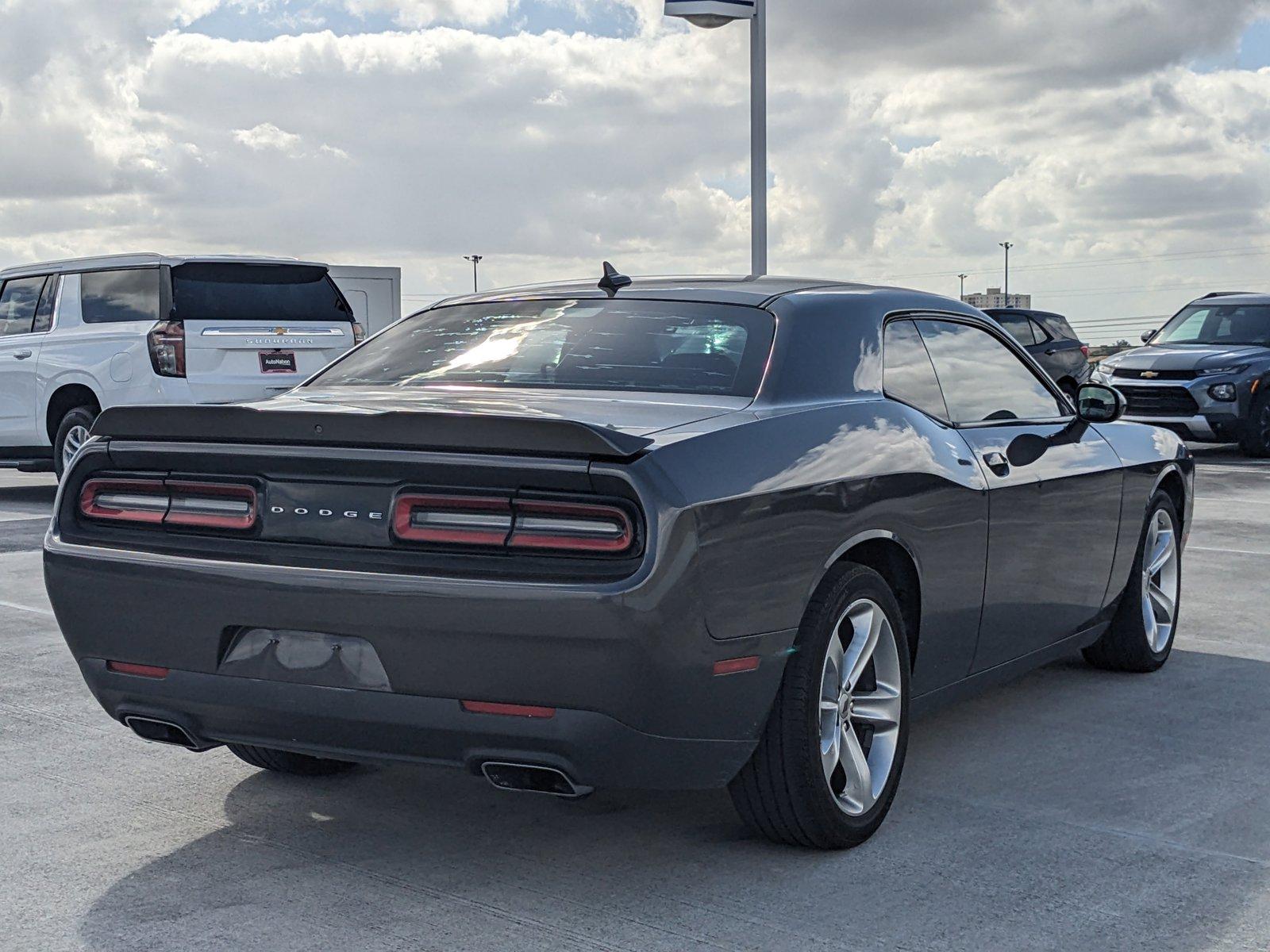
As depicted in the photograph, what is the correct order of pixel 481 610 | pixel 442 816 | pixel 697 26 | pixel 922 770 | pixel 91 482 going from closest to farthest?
pixel 481 610
pixel 91 482
pixel 442 816
pixel 922 770
pixel 697 26

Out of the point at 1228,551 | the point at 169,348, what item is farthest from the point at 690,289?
the point at 169,348

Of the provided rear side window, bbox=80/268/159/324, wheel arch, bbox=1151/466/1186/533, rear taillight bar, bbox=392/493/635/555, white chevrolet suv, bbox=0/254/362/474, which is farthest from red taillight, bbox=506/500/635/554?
rear side window, bbox=80/268/159/324

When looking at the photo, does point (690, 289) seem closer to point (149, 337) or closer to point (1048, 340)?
point (149, 337)

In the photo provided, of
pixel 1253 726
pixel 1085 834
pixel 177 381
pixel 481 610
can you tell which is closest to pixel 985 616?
pixel 1085 834

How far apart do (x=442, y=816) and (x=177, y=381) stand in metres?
8.56

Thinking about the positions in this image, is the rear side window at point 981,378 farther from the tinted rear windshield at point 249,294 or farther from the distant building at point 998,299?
the distant building at point 998,299

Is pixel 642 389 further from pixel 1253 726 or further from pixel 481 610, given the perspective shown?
pixel 1253 726

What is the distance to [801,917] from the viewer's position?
364 cm

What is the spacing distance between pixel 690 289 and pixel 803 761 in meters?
1.56

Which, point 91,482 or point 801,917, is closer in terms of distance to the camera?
point 801,917

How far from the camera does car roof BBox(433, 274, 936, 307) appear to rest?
4.71 m

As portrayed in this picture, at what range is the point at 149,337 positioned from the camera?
12.4 m

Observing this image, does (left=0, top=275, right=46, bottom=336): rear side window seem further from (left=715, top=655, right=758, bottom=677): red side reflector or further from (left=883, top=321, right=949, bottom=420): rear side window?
(left=715, top=655, right=758, bottom=677): red side reflector

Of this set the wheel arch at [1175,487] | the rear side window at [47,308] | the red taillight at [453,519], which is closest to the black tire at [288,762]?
the red taillight at [453,519]
